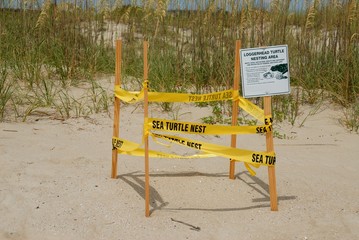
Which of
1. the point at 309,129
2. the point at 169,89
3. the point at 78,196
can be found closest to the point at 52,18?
the point at 169,89

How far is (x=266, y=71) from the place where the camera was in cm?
364

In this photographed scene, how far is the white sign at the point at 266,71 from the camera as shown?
3.63m

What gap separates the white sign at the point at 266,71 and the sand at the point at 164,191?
84 cm

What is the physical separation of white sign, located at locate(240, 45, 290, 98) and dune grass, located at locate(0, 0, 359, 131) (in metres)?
2.63

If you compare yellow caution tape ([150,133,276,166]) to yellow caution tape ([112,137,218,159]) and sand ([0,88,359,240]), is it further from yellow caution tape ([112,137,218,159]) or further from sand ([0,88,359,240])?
sand ([0,88,359,240])

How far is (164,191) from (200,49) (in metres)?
3.50

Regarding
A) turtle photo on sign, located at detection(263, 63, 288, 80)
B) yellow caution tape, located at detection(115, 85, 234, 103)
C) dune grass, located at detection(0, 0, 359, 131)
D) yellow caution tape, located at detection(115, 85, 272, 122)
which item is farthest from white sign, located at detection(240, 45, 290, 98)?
dune grass, located at detection(0, 0, 359, 131)

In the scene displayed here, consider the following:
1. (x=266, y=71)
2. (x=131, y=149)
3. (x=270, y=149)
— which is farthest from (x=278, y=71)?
(x=131, y=149)

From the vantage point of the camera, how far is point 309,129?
596 cm

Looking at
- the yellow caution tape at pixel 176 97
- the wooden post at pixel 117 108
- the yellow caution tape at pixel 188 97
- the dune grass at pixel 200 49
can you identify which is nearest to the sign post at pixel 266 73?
the yellow caution tape at pixel 188 97

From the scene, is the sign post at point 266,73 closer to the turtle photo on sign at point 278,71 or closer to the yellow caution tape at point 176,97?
the turtle photo on sign at point 278,71

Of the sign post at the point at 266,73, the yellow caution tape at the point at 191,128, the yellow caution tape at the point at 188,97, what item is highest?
the sign post at the point at 266,73

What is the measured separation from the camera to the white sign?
3627mm

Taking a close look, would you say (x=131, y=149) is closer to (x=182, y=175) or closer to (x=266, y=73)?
(x=182, y=175)
